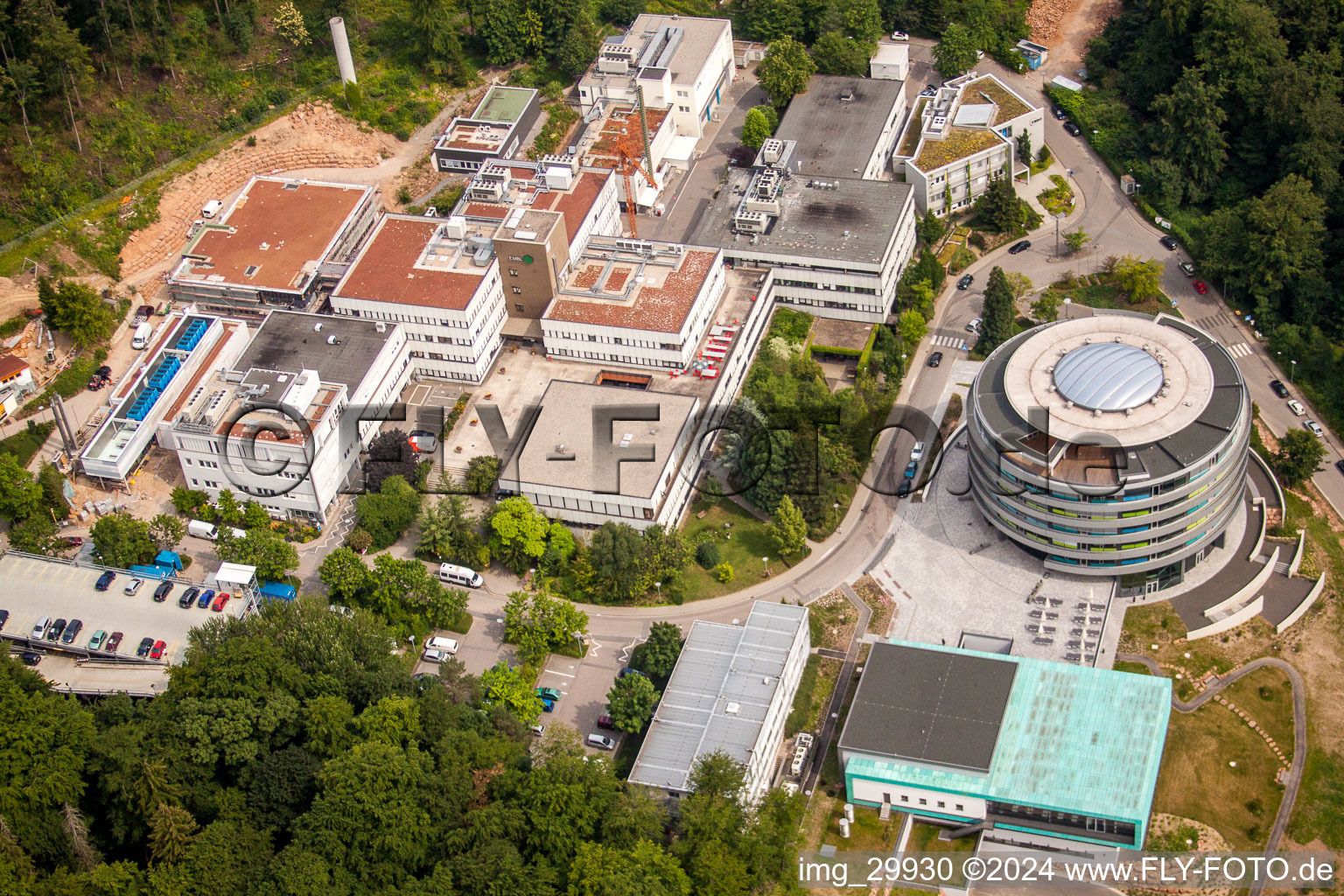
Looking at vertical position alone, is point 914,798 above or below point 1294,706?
above

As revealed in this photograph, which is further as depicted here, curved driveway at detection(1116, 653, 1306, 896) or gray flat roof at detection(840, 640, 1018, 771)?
gray flat roof at detection(840, 640, 1018, 771)

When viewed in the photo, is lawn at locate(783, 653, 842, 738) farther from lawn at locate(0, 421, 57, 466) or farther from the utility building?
lawn at locate(0, 421, 57, 466)

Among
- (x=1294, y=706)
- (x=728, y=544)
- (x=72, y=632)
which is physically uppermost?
(x=72, y=632)

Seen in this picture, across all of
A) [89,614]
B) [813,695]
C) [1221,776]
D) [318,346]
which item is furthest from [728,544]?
[89,614]

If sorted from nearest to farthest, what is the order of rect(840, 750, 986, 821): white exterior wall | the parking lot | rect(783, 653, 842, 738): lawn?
rect(840, 750, 986, 821): white exterior wall < rect(783, 653, 842, 738): lawn < the parking lot

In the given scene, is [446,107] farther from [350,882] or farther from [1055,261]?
[350,882]

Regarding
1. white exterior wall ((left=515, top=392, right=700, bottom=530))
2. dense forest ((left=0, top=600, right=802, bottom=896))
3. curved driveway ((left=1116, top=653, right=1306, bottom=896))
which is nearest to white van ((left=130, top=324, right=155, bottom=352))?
dense forest ((left=0, top=600, right=802, bottom=896))

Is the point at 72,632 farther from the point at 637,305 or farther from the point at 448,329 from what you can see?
the point at 637,305
